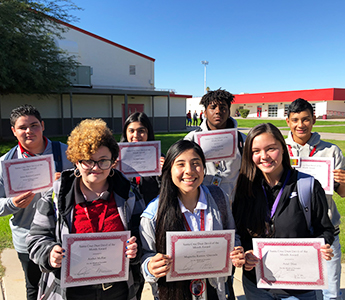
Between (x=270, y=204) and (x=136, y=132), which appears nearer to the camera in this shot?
(x=270, y=204)

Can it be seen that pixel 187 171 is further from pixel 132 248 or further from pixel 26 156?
pixel 26 156

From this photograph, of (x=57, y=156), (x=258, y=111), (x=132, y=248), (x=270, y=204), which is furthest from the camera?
(x=258, y=111)

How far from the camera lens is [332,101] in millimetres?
48406

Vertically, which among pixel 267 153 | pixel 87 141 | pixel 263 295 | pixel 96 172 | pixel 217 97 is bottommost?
pixel 263 295

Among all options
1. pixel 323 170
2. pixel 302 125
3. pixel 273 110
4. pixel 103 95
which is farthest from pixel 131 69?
pixel 273 110

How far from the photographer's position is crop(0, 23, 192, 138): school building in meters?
21.3

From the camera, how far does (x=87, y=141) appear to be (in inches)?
74.7

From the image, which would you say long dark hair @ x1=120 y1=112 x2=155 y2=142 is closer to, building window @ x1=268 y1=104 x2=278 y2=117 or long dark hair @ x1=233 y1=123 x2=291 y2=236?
long dark hair @ x1=233 y1=123 x2=291 y2=236

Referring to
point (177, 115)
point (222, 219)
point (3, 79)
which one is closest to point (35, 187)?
point (222, 219)

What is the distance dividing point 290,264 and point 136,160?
5.98 ft

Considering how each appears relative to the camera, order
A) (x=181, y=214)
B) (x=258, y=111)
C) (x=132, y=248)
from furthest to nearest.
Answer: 1. (x=258, y=111)
2. (x=181, y=214)
3. (x=132, y=248)

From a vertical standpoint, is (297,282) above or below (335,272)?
above

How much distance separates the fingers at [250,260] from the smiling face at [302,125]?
4.90 feet

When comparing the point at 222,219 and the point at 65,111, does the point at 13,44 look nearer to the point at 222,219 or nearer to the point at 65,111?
the point at 65,111
